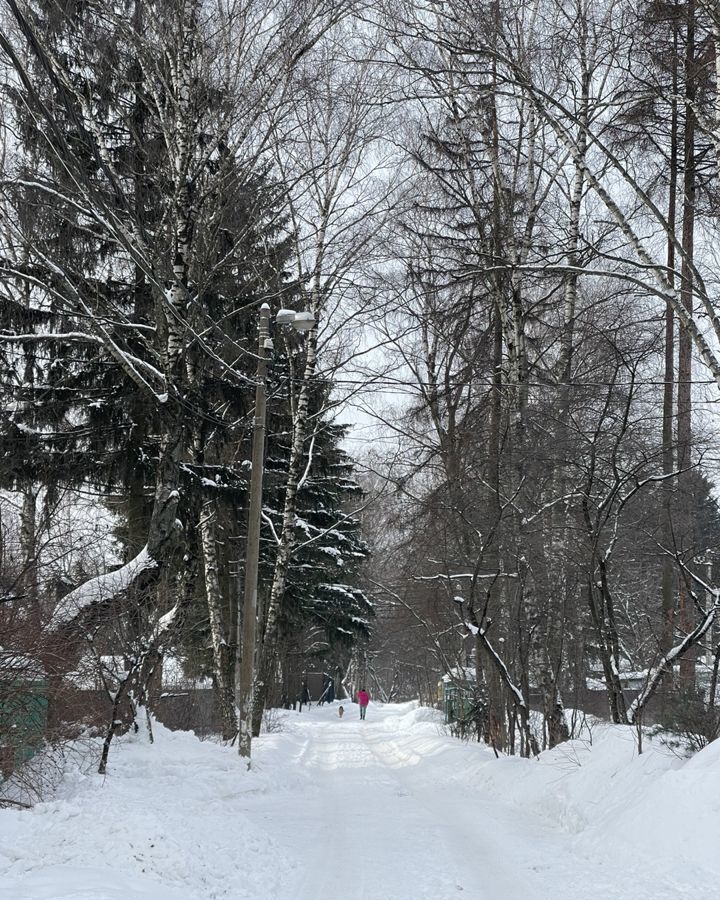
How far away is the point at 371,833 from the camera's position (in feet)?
29.4

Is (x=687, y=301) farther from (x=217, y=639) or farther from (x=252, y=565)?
(x=217, y=639)

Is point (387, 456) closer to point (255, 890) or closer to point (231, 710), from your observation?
point (231, 710)

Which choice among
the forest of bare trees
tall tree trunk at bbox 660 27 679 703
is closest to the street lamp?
the forest of bare trees

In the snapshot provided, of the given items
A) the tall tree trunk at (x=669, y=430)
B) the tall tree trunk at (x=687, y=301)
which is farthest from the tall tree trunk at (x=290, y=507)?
the tall tree trunk at (x=687, y=301)

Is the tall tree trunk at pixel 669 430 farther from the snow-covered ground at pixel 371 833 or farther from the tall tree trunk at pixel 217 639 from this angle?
the tall tree trunk at pixel 217 639

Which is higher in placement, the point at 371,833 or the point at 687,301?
the point at 687,301

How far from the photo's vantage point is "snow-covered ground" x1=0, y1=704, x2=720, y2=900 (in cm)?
604

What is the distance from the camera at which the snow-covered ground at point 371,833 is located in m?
6.04

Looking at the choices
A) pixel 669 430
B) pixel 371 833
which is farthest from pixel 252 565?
pixel 669 430

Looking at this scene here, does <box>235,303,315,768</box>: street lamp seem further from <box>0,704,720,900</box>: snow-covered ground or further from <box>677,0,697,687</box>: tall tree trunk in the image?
<box>677,0,697,687</box>: tall tree trunk

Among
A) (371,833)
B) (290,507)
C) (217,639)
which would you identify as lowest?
(371,833)

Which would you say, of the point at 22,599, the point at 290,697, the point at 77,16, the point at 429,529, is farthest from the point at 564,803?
the point at 290,697

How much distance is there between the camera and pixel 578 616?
15.8m

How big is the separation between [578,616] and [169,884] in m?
11.3
